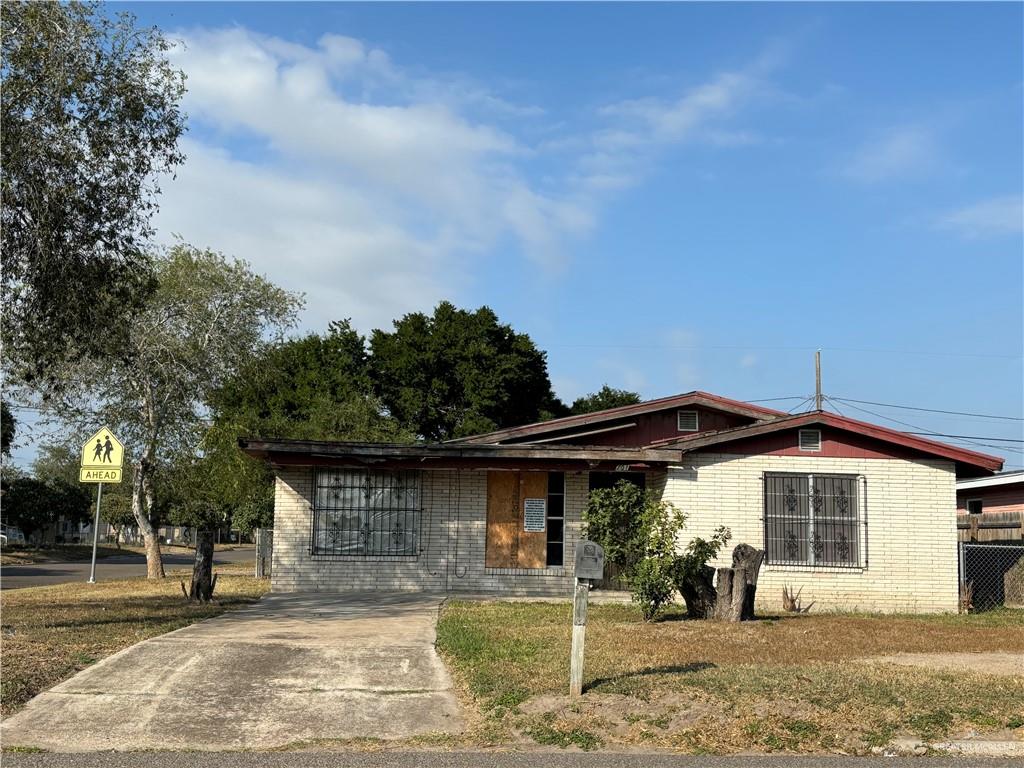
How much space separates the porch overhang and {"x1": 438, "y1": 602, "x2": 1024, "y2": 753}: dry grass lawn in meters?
A: 4.07

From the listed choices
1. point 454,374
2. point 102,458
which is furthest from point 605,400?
point 102,458

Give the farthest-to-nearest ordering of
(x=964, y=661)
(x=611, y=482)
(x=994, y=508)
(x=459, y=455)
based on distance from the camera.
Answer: (x=994, y=508), (x=611, y=482), (x=459, y=455), (x=964, y=661)

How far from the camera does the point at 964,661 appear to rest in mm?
10273

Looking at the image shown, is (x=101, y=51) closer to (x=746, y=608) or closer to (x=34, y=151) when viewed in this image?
(x=34, y=151)

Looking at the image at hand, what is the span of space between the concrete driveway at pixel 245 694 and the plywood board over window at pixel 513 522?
5.37 m

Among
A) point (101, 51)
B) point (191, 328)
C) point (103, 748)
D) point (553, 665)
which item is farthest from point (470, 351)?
point (103, 748)

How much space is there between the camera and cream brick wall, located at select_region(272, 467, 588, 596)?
1686 centimetres

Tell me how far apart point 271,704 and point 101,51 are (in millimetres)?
8939

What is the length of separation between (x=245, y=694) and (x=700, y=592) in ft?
22.6

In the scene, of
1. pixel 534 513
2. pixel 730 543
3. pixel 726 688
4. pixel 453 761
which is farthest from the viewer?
pixel 534 513

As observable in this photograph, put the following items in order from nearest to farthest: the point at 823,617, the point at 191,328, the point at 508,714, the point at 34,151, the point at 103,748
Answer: the point at 103,748 < the point at 508,714 < the point at 34,151 < the point at 823,617 < the point at 191,328

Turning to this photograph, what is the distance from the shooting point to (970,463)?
53.2 ft

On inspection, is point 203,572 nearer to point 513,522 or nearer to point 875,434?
point 513,522

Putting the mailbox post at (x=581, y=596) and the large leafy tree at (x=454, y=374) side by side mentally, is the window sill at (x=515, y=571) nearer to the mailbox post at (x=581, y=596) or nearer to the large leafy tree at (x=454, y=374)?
the mailbox post at (x=581, y=596)
